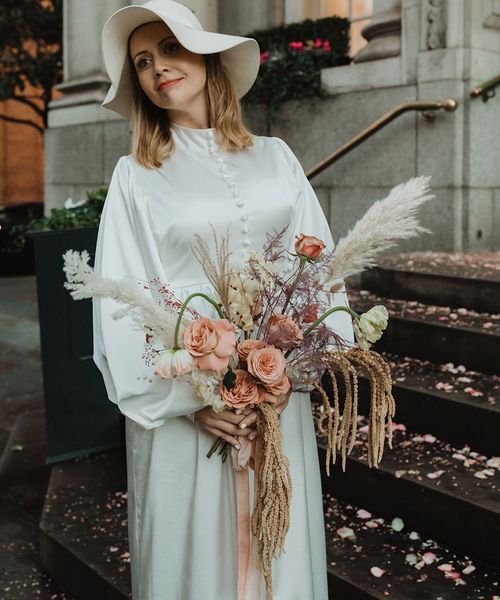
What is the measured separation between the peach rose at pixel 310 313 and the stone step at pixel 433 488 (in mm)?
1546

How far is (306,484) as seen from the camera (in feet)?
7.74

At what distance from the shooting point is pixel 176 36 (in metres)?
2.18

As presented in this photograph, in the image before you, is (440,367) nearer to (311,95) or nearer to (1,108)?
(311,95)

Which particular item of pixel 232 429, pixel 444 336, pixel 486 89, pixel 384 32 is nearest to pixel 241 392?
pixel 232 429

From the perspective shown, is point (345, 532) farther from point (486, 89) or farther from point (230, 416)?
point (486, 89)

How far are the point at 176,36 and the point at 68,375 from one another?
124 inches

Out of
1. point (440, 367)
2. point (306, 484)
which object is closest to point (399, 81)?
point (440, 367)

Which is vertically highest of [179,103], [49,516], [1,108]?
[1,108]

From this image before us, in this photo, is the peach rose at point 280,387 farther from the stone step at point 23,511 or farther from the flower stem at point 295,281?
the stone step at point 23,511

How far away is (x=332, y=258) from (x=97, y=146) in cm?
837

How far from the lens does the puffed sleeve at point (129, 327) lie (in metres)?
2.08

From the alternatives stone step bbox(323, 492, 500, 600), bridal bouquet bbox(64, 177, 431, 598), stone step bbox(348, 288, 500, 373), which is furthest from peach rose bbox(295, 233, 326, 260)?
stone step bbox(348, 288, 500, 373)

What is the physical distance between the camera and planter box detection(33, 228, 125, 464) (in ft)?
15.8

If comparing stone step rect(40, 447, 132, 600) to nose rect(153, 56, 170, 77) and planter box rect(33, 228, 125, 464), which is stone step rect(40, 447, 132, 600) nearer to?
planter box rect(33, 228, 125, 464)
